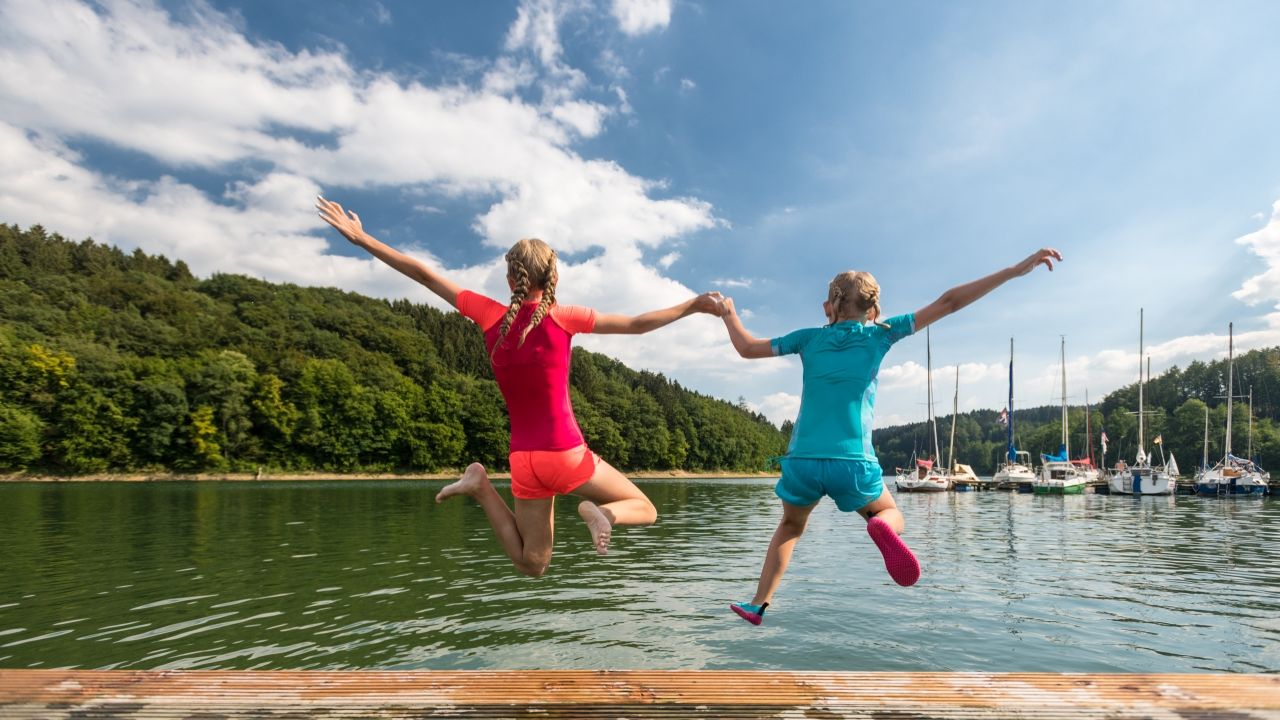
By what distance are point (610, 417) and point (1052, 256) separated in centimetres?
11779

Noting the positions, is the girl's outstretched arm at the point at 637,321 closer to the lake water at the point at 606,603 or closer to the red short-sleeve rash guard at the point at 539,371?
the red short-sleeve rash guard at the point at 539,371

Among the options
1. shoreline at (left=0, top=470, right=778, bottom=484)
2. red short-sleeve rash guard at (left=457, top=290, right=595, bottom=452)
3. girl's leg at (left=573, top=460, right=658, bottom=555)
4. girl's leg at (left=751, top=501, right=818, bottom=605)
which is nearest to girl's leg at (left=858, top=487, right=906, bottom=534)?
girl's leg at (left=751, top=501, right=818, bottom=605)

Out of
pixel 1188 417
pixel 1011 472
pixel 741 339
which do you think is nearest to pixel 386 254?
pixel 741 339

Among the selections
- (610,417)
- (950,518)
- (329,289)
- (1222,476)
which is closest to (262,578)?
(950,518)

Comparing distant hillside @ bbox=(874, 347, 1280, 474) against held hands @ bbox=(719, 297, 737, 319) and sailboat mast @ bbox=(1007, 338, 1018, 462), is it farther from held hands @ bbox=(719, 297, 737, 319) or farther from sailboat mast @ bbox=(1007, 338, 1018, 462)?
held hands @ bbox=(719, 297, 737, 319)

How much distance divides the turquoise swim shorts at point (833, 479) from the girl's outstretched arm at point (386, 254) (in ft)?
8.52

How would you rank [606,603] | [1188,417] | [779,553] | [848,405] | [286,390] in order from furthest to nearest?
[1188,417]
[286,390]
[606,603]
[779,553]
[848,405]

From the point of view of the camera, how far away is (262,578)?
1377 centimetres

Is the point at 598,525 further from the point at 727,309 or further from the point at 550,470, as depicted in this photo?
the point at 727,309

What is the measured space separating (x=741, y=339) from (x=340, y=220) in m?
3.08

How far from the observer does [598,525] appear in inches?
166

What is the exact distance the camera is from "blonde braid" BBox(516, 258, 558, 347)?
4.32m

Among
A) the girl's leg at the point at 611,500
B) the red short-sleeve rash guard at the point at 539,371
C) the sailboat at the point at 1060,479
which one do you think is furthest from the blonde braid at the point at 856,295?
the sailboat at the point at 1060,479

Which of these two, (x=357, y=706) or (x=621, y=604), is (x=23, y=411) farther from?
(x=357, y=706)
